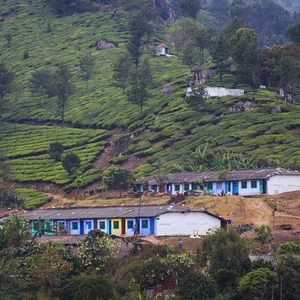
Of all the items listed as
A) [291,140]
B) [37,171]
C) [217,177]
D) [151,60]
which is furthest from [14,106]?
[217,177]

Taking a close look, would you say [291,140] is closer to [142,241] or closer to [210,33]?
[142,241]

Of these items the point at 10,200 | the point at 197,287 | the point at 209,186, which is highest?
the point at 209,186

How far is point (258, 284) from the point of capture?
51.5m

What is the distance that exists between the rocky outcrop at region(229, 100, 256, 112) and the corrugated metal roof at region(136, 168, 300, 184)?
27.2 m

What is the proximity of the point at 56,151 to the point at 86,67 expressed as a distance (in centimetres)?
3717

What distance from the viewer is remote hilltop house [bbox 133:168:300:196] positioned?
7800cm

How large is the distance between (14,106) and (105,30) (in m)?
34.2

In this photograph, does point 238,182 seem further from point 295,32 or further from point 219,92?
point 295,32

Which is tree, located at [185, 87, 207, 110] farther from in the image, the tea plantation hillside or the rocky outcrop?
the rocky outcrop

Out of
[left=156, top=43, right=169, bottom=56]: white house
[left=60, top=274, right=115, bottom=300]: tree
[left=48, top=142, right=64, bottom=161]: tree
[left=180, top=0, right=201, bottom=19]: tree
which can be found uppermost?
[left=180, top=0, right=201, bottom=19]: tree

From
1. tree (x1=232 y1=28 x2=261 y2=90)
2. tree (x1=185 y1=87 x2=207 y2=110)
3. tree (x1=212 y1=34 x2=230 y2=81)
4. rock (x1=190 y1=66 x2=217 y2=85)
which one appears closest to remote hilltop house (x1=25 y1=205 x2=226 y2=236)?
tree (x1=185 y1=87 x2=207 y2=110)

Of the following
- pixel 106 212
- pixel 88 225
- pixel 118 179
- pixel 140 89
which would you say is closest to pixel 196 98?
pixel 140 89

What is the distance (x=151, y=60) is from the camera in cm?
15062

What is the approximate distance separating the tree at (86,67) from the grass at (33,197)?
1865 inches
